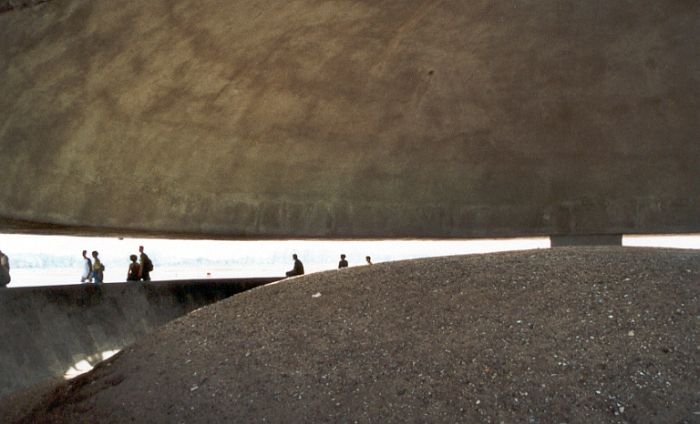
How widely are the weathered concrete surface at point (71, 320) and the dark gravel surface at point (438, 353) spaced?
67.3 inches

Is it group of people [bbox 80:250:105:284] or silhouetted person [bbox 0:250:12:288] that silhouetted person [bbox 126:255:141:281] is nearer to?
group of people [bbox 80:250:105:284]

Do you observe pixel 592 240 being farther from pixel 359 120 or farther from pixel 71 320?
pixel 71 320

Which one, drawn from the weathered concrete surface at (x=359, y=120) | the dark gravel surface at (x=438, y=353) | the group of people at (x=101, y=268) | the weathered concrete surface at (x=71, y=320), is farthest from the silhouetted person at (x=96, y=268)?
the dark gravel surface at (x=438, y=353)

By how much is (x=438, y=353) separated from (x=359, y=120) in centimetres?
594

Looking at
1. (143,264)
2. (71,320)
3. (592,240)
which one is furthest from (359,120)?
(71,320)

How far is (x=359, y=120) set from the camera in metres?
9.69

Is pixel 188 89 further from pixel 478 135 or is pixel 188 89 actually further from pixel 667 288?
pixel 667 288

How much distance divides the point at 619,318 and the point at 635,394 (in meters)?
0.82

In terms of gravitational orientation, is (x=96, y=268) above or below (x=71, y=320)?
above

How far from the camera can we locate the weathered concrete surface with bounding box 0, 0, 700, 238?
277 inches

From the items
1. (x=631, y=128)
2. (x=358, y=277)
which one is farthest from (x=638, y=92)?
(x=358, y=277)

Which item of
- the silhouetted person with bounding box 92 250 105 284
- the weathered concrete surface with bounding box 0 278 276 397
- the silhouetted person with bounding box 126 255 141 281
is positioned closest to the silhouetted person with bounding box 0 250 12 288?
the weathered concrete surface with bounding box 0 278 276 397

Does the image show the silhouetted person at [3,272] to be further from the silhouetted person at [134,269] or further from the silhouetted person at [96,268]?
the silhouetted person at [134,269]

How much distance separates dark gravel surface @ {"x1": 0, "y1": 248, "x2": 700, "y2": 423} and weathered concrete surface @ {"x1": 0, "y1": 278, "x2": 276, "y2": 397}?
171 cm
